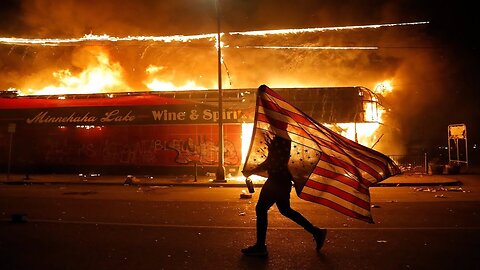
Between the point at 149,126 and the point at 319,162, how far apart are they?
56.2 ft

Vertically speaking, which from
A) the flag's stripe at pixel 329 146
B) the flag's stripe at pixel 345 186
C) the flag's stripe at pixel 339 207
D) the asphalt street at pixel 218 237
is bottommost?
the asphalt street at pixel 218 237

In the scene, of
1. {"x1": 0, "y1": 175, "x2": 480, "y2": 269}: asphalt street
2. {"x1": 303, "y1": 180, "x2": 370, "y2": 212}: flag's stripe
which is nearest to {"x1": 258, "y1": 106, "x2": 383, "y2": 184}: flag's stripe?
{"x1": 303, "y1": 180, "x2": 370, "y2": 212}: flag's stripe

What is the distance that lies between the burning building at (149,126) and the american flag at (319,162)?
15.0 meters

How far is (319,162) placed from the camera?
5484 millimetres

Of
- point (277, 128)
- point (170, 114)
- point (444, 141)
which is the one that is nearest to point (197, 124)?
point (170, 114)

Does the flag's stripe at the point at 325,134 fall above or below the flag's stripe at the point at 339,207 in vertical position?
above

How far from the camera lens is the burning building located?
20.9 m

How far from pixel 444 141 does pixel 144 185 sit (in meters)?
26.9

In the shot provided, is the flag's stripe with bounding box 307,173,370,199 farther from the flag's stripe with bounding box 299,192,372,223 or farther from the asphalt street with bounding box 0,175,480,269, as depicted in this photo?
the asphalt street with bounding box 0,175,480,269

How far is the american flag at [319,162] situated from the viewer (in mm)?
5418

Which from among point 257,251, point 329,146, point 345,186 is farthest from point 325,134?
point 257,251

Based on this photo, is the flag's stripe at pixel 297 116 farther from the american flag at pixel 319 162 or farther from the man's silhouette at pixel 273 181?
the man's silhouette at pixel 273 181

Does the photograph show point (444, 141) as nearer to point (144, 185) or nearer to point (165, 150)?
point (165, 150)

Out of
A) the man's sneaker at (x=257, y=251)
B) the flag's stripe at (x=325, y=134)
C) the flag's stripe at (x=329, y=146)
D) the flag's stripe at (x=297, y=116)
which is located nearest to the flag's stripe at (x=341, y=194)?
the flag's stripe at (x=329, y=146)
